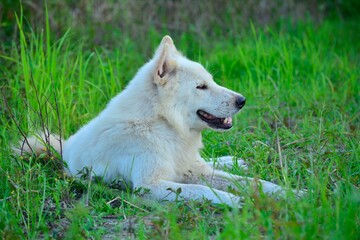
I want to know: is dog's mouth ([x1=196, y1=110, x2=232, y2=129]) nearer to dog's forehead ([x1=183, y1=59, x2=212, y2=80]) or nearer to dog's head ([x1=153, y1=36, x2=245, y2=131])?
dog's head ([x1=153, y1=36, x2=245, y2=131])

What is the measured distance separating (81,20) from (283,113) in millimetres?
3331

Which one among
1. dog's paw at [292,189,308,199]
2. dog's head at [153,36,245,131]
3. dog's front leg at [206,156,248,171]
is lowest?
dog's front leg at [206,156,248,171]

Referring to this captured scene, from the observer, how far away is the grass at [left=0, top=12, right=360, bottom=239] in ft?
10.8

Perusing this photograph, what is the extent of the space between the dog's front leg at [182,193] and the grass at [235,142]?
9cm

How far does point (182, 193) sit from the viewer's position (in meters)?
3.95

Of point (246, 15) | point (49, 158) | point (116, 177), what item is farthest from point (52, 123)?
point (246, 15)

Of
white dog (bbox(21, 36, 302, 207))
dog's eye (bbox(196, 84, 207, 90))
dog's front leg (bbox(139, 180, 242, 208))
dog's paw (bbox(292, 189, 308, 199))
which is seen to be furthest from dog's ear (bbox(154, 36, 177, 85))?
dog's paw (bbox(292, 189, 308, 199))

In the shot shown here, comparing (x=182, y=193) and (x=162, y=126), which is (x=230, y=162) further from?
(x=182, y=193)

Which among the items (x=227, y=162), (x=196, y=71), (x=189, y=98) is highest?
(x=196, y=71)

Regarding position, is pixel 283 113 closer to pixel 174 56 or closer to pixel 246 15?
pixel 174 56

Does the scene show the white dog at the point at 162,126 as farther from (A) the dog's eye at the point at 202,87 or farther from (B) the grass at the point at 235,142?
(B) the grass at the point at 235,142

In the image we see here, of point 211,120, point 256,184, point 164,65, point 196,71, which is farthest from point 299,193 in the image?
point 164,65

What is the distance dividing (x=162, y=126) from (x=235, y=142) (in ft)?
3.59

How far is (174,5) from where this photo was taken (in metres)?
9.34
